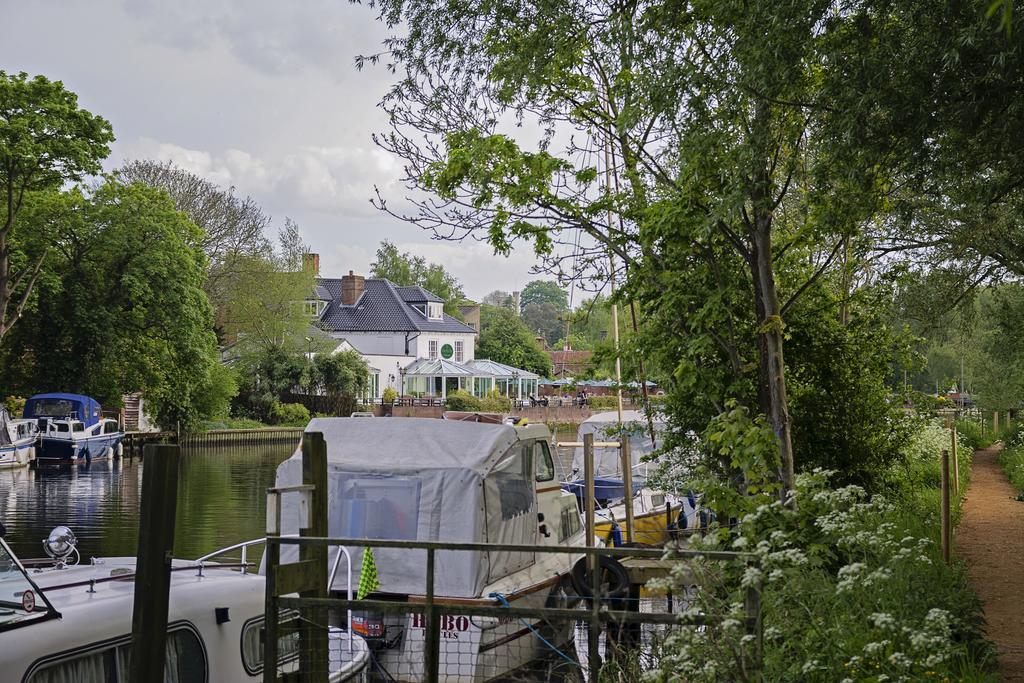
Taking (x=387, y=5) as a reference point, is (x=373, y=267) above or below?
above

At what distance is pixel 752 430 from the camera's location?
A: 31.2ft

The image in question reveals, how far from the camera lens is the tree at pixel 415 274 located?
376 feet

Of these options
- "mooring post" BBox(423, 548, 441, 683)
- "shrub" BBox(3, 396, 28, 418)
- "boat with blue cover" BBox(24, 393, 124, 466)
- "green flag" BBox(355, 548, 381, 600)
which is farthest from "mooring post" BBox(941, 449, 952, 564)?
"shrub" BBox(3, 396, 28, 418)

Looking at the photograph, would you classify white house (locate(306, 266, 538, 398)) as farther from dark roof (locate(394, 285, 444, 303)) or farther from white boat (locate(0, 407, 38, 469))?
white boat (locate(0, 407, 38, 469))

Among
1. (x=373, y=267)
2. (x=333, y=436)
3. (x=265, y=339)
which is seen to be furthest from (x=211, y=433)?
(x=373, y=267)

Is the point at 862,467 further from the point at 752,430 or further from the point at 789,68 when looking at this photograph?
the point at 789,68

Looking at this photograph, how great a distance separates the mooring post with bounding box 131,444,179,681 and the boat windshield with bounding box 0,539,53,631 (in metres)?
0.62

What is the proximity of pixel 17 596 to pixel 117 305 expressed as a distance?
4279cm

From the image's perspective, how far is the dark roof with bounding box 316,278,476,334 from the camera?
9011 cm

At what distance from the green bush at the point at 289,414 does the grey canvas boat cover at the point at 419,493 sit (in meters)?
53.2

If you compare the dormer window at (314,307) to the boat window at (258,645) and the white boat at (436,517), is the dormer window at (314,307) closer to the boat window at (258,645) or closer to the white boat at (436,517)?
the white boat at (436,517)

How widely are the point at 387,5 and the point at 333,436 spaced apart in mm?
5067

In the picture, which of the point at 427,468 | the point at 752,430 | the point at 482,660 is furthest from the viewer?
the point at 427,468

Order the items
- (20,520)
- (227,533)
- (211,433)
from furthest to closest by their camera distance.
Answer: (211,433) < (20,520) < (227,533)
